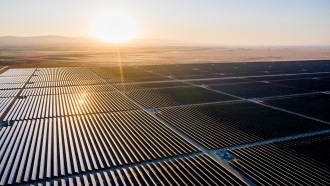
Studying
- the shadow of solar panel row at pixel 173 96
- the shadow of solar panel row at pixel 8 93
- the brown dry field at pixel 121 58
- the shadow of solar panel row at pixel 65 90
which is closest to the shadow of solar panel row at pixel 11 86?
the shadow of solar panel row at pixel 8 93

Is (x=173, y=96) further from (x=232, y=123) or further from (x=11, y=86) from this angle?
(x=11, y=86)

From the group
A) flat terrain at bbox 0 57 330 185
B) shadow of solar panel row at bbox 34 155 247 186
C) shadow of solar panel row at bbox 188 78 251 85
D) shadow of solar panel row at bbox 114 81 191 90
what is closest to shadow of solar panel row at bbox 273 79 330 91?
flat terrain at bbox 0 57 330 185

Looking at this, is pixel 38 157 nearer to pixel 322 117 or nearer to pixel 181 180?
pixel 181 180

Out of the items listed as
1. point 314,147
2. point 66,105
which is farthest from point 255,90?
point 66,105

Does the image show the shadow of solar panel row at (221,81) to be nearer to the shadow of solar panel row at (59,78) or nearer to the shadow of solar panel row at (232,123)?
the shadow of solar panel row at (232,123)

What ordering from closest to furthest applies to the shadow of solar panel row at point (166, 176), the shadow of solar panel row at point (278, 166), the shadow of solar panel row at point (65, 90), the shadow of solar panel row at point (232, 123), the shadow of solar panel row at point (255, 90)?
1. the shadow of solar panel row at point (166, 176)
2. the shadow of solar panel row at point (278, 166)
3. the shadow of solar panel row at point (232, 123)
4. the shadow of solar panel row at point (65, 90)
5. the shadow of solar panel row at point (255, 90)

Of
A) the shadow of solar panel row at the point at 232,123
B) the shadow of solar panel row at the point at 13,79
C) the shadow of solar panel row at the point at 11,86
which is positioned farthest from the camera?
the shadow of solar panel row at the point at 13,79
